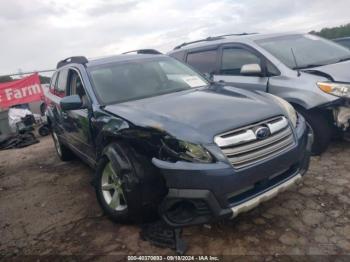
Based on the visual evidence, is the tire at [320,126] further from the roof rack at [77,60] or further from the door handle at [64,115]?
the door handle at [64,115]

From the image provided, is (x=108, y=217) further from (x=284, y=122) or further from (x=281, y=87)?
(x=281, y=87)

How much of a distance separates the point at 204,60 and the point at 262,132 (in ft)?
11.5

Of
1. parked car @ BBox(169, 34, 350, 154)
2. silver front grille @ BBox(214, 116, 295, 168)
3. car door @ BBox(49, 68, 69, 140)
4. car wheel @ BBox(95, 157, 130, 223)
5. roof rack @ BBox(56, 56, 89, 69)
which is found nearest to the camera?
silver front grille @ BBox(214, 116, 295, 168)

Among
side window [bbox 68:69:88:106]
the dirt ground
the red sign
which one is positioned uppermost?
side window [bbox 68:69:88:106]

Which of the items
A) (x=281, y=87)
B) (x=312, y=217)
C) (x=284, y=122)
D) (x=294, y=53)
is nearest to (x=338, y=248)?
(x=312, y=217)

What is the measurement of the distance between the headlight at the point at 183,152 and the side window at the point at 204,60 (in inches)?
134

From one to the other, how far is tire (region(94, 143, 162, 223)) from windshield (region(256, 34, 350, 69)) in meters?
2.86

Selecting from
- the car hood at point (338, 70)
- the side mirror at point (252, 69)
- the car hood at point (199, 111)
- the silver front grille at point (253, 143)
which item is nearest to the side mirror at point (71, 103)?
the car hood at point (199, 111)

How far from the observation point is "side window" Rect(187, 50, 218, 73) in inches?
235

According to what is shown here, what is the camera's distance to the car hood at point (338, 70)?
14.4 ft

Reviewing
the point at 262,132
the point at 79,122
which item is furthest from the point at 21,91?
the point at 262,132

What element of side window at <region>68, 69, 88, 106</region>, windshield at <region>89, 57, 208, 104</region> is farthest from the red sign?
windshield at <region>89, 57, 208, 104</region>

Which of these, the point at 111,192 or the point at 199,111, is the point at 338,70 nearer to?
the point at 199,111

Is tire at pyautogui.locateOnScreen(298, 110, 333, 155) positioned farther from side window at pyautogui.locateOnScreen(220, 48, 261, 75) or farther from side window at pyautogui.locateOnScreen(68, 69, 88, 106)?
side window at pyautogui.locateOnScreen(68, 69, 88, 106)
